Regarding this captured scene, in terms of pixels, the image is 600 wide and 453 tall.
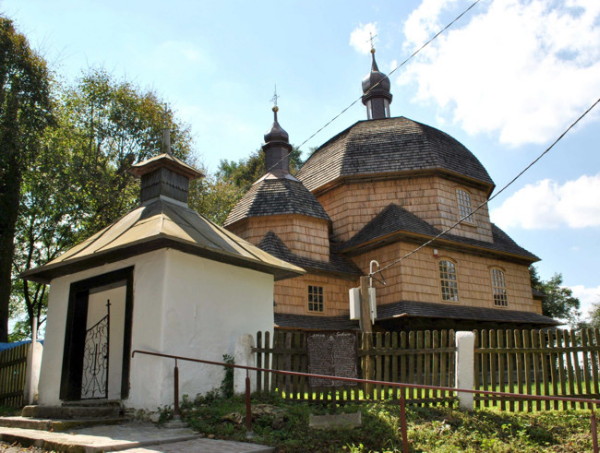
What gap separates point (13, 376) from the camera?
11.8m

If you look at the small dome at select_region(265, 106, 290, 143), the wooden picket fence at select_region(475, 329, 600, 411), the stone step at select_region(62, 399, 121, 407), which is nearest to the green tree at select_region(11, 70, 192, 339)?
the small dome at select_region(265, 106, 290, 143)

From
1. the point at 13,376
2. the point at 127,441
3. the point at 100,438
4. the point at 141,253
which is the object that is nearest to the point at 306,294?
the point at 13,376

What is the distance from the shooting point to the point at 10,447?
628 cm

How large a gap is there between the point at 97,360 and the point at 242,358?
173 inches

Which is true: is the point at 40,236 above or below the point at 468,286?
above

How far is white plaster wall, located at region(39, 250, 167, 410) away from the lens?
8047 mm

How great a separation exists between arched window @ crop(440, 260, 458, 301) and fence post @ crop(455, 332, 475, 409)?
10.2 metres

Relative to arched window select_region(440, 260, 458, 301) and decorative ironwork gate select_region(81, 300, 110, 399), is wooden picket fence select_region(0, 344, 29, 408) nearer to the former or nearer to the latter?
decorative ironwork gate select_region(81, 300, 110, 399)

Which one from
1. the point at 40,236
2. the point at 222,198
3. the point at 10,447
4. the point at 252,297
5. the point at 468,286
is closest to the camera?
the point at 10,447

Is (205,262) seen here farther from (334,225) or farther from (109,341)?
(334,225)

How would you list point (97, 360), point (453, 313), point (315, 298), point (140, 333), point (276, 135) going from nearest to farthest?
point (140, 333) < point (97, 360) < point (453, 313) < point (315, 298) < point (276, 135)

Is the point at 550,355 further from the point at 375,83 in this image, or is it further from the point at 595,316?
the point at 595,316

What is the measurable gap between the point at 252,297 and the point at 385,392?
317 cm

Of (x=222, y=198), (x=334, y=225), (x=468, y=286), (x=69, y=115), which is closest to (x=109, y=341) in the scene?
(x=334, y=225)
